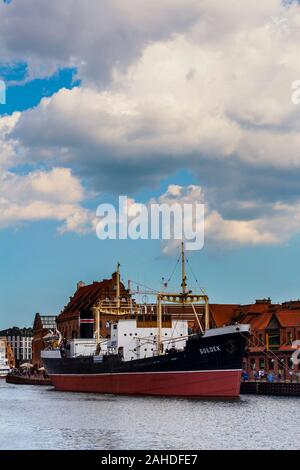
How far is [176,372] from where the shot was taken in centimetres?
7919

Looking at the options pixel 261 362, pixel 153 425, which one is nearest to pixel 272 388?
pixel 261 362

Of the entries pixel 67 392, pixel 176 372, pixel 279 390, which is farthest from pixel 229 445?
pixel 67 392

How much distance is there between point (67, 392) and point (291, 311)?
3146cm

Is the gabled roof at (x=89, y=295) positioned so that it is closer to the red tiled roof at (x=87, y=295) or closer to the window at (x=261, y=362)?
the red tiled roof at (x=87, y=295)

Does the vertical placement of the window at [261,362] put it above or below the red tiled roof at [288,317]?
below

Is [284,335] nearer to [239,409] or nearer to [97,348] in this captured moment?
[97,348]

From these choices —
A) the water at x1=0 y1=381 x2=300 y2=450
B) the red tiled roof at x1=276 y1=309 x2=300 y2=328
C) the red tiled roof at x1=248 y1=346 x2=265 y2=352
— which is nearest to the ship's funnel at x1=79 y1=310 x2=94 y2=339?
the red tiled roof at x1=248 y1=346 x2=265 y2=352

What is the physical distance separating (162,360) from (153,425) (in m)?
27.0

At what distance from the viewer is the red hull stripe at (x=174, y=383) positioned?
76375 mm

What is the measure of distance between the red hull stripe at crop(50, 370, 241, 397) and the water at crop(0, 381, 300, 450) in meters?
2.73

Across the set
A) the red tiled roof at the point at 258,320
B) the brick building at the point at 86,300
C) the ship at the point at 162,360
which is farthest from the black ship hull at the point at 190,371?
the brick building at the point at 86,300

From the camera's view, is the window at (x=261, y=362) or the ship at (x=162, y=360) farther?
the window at (x=261, y=362)

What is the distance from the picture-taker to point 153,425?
53.3 meters
